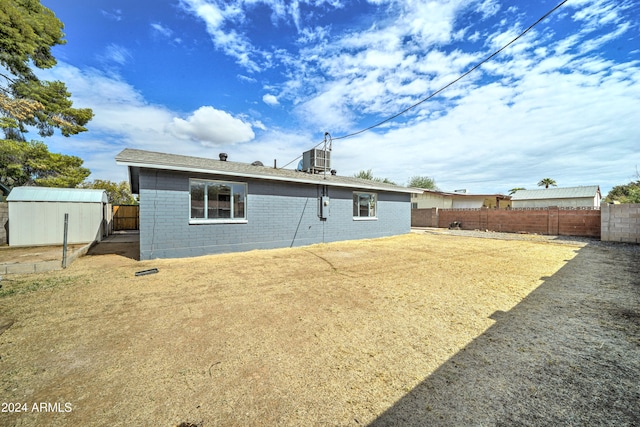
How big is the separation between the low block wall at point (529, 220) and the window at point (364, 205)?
1021cm

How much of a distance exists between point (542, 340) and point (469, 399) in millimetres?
1617

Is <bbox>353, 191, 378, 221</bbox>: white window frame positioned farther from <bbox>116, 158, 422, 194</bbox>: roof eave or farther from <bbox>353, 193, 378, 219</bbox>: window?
<bbox>116, 158, 422, 194</bbox>: roof eave

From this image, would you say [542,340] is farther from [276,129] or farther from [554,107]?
[276,129]

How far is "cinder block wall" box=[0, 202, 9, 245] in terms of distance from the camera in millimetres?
8759

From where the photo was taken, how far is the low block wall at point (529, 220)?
12.6m

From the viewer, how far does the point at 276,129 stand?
17.9 metres

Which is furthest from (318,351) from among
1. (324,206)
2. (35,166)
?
(35,166)

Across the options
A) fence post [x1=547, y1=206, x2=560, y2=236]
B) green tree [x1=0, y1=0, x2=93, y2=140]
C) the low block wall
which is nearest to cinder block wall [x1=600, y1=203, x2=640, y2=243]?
the low block wall

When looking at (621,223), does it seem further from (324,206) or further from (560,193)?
(560,193)

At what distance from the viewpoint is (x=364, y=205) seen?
12.2m

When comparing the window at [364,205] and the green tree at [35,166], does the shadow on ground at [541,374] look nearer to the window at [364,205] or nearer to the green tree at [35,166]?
the window at [364,205]

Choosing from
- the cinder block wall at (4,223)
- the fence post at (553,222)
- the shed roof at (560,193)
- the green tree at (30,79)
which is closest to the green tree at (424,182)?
the shed roof at (560,193)

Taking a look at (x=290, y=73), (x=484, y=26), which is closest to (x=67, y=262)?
(x=290, y=73)

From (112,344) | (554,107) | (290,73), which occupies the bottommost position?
(112,344)
